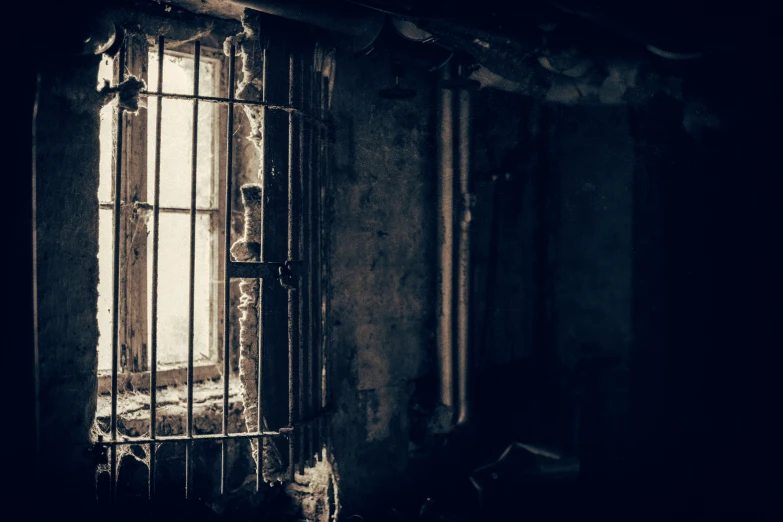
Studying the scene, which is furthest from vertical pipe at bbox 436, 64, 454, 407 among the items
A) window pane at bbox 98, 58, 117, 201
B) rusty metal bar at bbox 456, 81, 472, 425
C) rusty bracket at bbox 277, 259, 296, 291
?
window pane at bbox 98, 58, 117, 201

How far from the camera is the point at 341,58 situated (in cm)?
320

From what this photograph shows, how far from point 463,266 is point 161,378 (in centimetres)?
248

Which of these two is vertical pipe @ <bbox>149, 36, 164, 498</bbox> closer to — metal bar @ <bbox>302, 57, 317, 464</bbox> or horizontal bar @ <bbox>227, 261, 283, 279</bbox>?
horizontal bar @ <bbox>227, 261, 283, 279</bbox>

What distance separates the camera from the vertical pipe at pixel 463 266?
3.46 m

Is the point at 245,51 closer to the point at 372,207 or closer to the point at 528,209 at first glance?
the point at 372,207

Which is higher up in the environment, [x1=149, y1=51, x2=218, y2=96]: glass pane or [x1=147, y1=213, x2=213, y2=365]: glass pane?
[x1=149, y1=51, x2=218, y2=96]: glass pane

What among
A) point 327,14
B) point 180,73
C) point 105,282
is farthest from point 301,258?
point 180,73

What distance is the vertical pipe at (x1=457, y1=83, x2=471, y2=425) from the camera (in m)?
3.46

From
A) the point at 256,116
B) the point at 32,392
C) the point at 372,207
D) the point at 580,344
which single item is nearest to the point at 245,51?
the point at 256,116

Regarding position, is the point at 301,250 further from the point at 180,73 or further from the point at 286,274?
the point at 180,73

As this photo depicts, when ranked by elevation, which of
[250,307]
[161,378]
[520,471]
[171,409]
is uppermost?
[250,307]

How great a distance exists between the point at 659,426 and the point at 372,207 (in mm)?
3026

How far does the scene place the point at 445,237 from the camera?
138 inches

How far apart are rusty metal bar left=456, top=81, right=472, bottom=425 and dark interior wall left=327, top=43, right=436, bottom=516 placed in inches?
8.8
